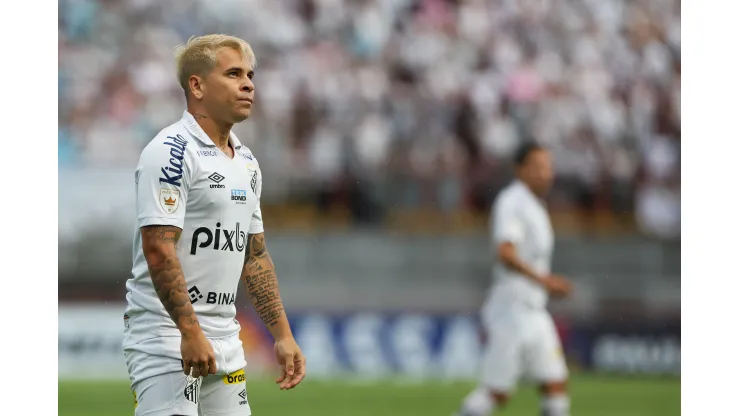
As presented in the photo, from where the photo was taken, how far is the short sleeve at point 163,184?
3.41 meters

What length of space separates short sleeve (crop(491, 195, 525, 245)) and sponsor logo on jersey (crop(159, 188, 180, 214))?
3802 mm

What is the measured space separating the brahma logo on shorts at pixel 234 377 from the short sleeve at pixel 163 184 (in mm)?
561

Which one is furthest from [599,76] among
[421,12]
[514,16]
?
[421,12]

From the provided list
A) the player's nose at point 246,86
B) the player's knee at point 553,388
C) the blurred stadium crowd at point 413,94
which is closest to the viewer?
the player's nose at point 246,86

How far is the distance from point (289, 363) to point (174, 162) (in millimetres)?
793

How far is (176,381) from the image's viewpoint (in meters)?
3.52

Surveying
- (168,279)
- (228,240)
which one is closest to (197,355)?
(168,279)

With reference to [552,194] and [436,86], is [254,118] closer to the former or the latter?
[436,86]

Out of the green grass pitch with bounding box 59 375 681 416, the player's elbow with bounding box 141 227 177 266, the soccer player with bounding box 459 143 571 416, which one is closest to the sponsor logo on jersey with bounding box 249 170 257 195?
the player's elbow with bounding box 141 227 177 266

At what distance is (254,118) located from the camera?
10.9 meters

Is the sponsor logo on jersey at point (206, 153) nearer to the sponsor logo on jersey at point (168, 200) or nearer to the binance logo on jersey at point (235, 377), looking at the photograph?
the sponsor logo on jersey at point (168, 200)

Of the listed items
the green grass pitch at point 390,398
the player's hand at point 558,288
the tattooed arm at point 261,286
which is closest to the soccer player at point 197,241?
the tattooed arm at point 261,286

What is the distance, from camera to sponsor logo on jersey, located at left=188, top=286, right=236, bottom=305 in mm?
3607

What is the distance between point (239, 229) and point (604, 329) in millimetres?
7732
